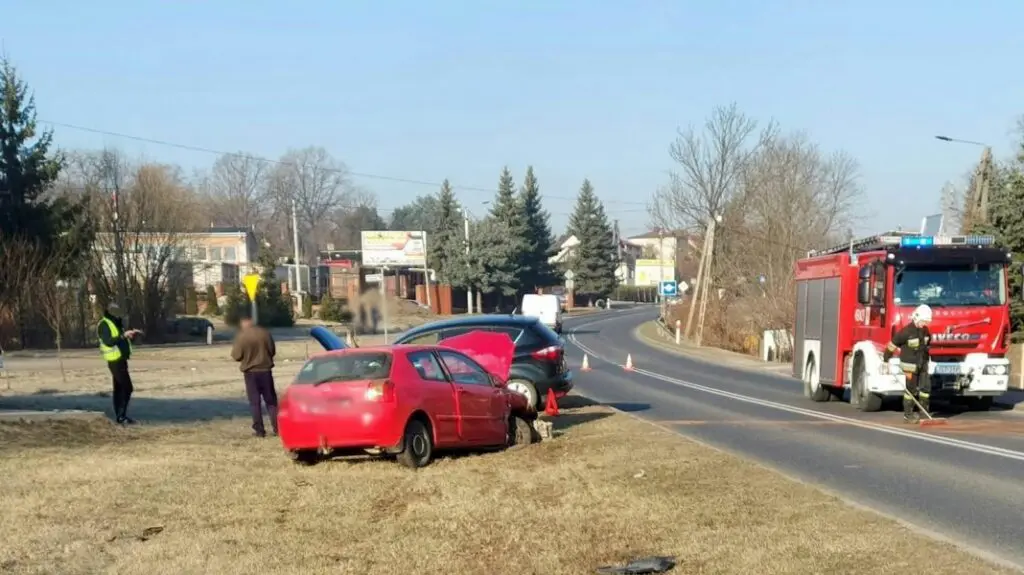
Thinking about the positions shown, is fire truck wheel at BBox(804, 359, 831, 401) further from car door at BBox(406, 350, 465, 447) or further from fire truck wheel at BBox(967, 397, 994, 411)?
car door at BBox(406, 350, 465, 447)

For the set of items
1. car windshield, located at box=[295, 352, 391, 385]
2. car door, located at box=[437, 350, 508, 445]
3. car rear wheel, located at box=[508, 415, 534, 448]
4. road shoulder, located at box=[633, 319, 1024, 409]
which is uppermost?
car windshield, located at box=[295, 352, 391, 385]

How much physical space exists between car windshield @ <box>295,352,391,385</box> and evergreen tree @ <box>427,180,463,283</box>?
76966 millimetres

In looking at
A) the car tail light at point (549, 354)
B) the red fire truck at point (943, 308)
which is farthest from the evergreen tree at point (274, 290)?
the red fire truck at point (943, 308)

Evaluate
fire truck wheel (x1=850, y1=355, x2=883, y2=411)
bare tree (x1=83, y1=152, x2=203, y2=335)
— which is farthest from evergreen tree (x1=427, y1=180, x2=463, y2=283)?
fire truck wheel (x1=850, y1=355, x2=883, y2=411)

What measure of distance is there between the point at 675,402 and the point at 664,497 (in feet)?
44.2

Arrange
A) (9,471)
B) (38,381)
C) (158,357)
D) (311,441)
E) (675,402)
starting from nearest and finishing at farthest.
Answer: (9,471), (311,441), (675,402), (38,381), (158,357)

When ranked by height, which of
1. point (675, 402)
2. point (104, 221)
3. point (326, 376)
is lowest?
point (675, 402)

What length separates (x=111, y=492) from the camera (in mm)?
9711

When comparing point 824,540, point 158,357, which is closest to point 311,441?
point 824,540

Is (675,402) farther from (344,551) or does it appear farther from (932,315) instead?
(344,551)

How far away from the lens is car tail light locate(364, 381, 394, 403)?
37.2 feet

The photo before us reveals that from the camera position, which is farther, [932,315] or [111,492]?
[932,315]

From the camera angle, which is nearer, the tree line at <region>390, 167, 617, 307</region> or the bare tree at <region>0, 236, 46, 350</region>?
the bare tree at <region>0, 236, 46, 350</region>

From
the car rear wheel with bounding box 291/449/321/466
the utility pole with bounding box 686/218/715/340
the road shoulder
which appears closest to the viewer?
the car rear wheel with bounding box 291/449/321/466
